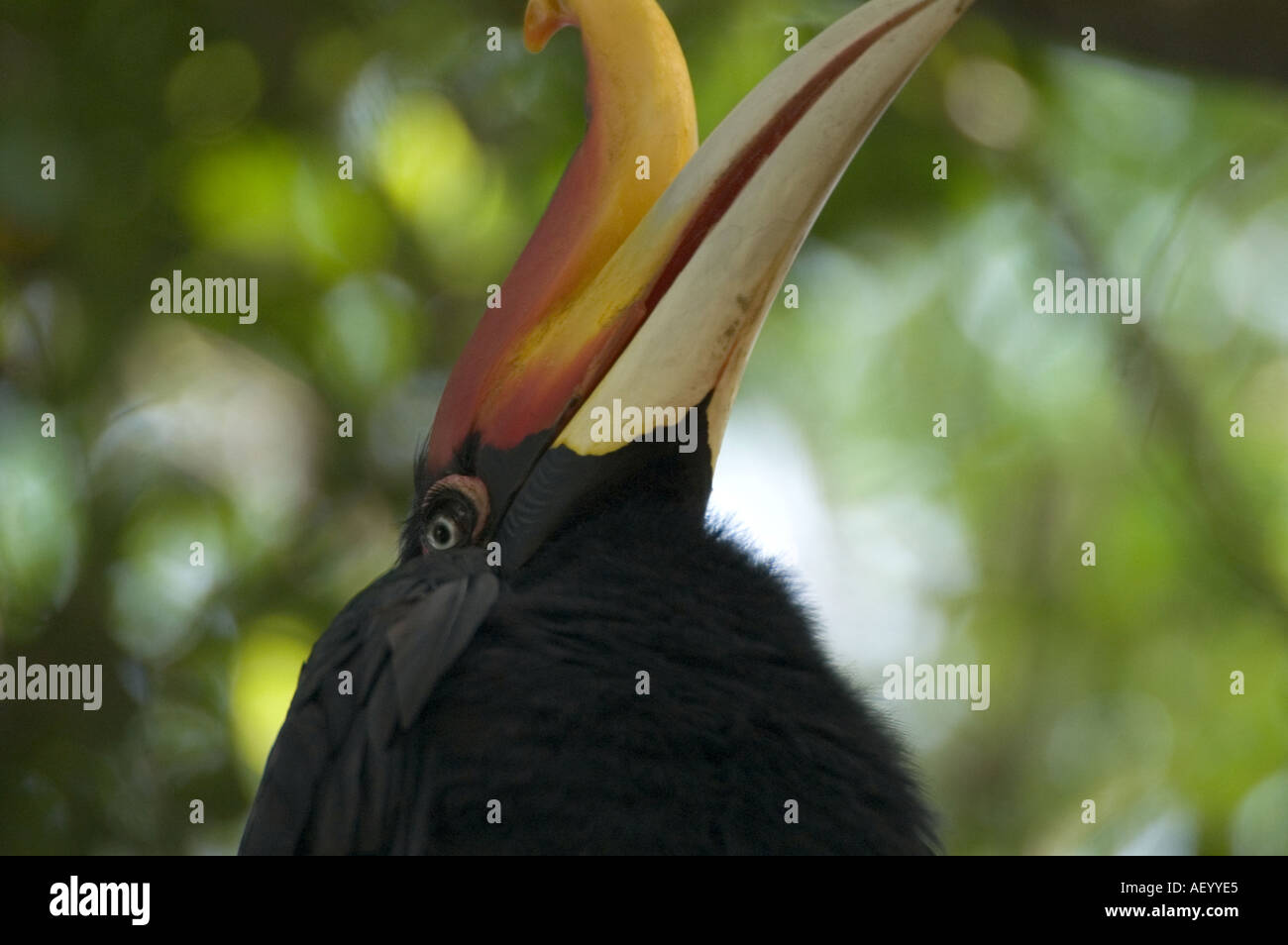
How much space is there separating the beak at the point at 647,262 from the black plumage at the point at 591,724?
5.8 inches

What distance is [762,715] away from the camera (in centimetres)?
207

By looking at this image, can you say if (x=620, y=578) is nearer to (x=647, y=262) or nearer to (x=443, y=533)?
(x=443, y=533)

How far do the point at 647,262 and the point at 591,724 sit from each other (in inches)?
31.8

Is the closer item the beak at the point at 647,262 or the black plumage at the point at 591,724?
the black plumage at the point at 591,724

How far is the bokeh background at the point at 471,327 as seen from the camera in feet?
12.2

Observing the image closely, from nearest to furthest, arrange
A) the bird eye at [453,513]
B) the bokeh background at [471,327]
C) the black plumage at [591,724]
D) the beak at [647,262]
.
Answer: the black plumage at [591,724], the beak at [647,262], the bird eye at [453,513], the bokeh background at [471,327]

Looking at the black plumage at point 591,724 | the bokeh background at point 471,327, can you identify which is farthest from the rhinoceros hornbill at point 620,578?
the bokeh background at point 471,327

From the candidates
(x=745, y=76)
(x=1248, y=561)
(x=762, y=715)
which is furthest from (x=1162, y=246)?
(x=762, y=715)

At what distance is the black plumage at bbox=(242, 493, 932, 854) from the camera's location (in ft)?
6.48

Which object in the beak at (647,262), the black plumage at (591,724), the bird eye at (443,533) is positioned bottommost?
the black plumage at (591,724)

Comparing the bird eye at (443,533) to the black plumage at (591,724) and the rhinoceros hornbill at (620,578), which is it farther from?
the black plumage at (591,724)

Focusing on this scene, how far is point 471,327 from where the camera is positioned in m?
3.94

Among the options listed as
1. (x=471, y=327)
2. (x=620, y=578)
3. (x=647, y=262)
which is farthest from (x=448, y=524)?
(x=471, y=327)

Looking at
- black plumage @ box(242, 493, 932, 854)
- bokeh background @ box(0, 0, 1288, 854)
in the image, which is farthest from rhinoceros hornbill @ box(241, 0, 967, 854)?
bokeh background @ box(0, 0, 1288, 854)
